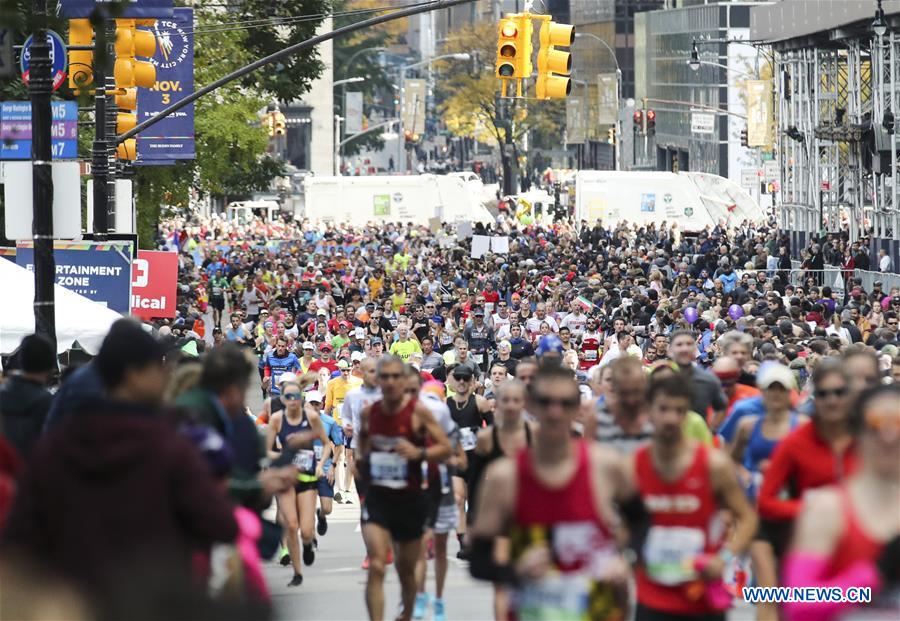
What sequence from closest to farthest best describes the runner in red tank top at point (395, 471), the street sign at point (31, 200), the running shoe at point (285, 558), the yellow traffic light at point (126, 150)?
the runner in red tank top at point (395, 471)
the running shoe at point (285, 558)
the street sign at point (31, 200)
the yellow traffic light at point (126, 150)

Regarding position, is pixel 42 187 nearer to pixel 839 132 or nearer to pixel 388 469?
pixel 388 469

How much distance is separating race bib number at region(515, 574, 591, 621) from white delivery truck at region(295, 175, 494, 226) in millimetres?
64577

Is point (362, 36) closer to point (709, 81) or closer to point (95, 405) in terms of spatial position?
point (709, 81)

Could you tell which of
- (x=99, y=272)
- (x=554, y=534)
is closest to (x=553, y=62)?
(x=99, y=272)

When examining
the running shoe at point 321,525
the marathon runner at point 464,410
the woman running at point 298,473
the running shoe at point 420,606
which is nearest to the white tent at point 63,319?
the running shoe at point 321,525

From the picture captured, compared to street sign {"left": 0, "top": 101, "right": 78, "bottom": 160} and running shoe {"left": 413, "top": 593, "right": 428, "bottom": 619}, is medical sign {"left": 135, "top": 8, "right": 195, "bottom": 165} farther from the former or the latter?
running shoe {"left": 413, "top": 593, "right": 428, "bottom": 619}

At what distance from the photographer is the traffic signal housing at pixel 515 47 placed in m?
23.9

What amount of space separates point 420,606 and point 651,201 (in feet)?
175

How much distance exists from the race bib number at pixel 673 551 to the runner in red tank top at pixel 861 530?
1432 millimetres

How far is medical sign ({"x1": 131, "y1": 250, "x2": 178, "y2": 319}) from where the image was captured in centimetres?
2300

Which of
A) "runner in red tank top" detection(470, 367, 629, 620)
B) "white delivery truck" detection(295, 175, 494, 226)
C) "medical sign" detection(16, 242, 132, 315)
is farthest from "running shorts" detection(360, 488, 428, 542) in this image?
"white delivery truck" detection(295, 175, 494, 226)

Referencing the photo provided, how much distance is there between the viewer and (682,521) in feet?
25.7

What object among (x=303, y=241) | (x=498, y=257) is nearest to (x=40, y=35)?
(x=498, y=257)

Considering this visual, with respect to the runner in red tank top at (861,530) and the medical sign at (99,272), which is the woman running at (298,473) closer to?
the medical sign at (99,272)
